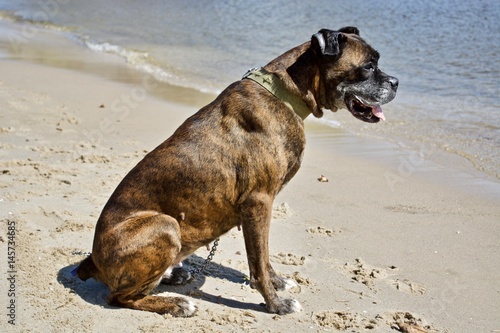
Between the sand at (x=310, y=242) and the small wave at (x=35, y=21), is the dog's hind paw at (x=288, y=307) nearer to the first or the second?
the sand at (x=310, y=242)

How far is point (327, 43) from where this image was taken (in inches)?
183

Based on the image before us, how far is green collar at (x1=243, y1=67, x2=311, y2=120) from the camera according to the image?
460 cm

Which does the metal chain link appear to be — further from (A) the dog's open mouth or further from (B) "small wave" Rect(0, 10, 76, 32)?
(B) "small wave" Rect(0, 10, 76, 32)

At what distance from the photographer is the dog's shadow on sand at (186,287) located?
15.3 feet

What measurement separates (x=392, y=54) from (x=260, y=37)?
14.9ft

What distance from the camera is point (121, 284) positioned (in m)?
4.33

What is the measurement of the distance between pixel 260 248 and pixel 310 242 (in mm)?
1288

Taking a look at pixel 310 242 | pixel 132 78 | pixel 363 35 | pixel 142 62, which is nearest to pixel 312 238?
pixel 310 242

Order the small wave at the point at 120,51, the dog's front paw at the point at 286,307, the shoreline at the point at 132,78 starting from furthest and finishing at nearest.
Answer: the small wave at the point at 120,51 → the shoreline at the point at 132,78 → the dog's front paw at the point at 286,307

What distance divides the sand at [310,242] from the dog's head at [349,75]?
4.48ft

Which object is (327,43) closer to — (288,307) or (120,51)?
(288,307)

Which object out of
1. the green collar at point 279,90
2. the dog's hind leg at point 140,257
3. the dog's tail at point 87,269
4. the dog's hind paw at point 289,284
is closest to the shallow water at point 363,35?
the dog's hind paw at point 289,284

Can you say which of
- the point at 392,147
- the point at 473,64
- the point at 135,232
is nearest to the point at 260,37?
the point at 473,64

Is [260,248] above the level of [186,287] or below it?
above
